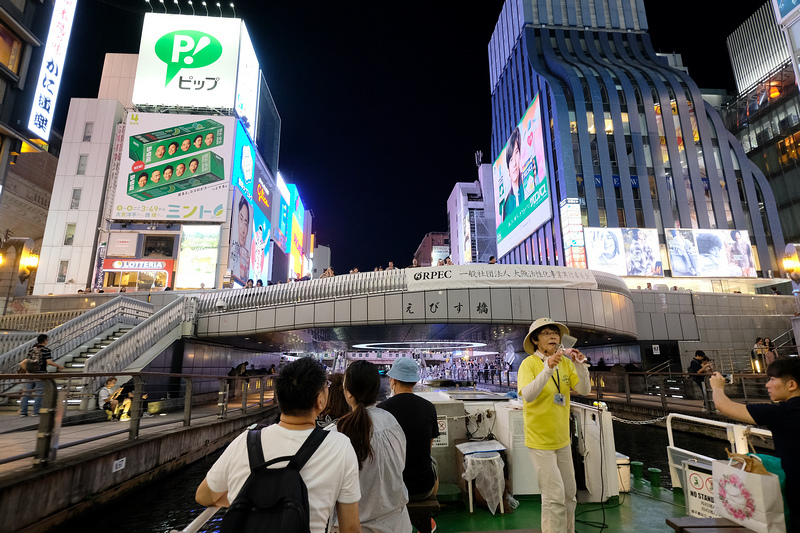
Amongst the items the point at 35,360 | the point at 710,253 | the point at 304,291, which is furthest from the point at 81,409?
the point at 710,253

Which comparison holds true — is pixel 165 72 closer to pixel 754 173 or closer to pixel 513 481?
pixel 513 481

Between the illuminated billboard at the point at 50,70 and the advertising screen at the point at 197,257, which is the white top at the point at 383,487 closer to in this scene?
the illuminated billboard at the point at 50,70

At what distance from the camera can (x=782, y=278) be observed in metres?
34.8

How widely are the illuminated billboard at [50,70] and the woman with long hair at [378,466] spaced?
2349 cm

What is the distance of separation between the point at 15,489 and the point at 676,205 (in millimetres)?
42769

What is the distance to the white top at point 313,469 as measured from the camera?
1.78m

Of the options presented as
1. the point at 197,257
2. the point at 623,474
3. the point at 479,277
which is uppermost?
the point at 197,257

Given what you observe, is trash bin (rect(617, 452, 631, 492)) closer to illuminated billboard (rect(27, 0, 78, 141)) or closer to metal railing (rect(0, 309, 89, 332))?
metal railing (rect(0, 309, 89, 332))

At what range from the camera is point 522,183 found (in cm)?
4616

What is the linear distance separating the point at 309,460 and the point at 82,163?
139 ft

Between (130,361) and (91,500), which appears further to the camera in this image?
(130,361)

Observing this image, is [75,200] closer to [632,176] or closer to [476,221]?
[632,176]

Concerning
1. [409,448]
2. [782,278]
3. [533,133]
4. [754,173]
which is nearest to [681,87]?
[754,173]

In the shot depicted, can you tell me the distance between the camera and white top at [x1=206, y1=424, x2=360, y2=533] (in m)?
1.78
